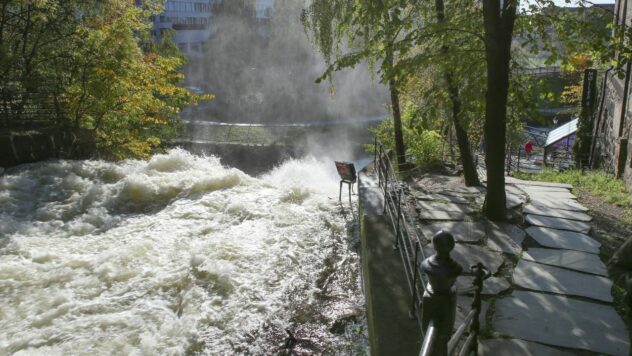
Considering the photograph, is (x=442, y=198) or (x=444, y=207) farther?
(x=442, y=198)

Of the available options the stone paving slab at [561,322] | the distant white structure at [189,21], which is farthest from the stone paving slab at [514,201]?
the distant white structure at [189,21]

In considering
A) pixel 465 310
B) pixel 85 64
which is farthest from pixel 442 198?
pixel 85 64

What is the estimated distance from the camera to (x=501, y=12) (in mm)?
7086

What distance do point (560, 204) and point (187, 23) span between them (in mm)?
68210

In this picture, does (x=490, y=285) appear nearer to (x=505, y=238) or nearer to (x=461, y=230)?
(x=505, y=238)

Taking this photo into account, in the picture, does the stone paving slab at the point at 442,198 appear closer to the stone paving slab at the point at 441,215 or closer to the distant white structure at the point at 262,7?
the stone paving slab at the point at 441,215

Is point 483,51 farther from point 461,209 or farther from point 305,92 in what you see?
point 305,92

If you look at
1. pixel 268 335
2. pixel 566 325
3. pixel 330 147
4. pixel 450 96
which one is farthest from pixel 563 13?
pixel 330 147

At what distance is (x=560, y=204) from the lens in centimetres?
850

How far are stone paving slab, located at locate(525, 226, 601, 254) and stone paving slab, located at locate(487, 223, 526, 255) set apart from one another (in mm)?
217

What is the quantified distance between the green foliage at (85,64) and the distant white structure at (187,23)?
47279 mm

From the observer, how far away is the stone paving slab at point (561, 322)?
413cm

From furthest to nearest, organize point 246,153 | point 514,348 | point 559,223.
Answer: point 246,153 < point 559,223 < point 514,348

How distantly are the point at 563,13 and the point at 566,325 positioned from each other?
4.98m
